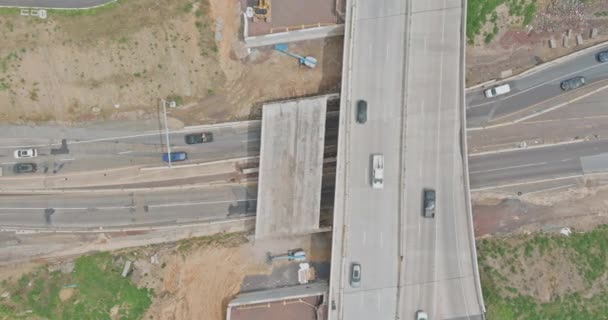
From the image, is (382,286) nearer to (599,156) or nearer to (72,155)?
(599,156)

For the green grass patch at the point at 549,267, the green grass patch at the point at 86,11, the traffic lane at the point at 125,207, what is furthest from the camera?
the traffic lane at the point at 125,207

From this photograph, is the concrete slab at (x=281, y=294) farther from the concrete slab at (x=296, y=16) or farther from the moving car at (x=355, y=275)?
the concrete slab at (x=296, y=16)

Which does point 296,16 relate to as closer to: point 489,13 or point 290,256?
point 489,13

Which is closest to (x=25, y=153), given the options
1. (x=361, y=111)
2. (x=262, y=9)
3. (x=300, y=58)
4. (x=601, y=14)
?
(x=262, y=9)

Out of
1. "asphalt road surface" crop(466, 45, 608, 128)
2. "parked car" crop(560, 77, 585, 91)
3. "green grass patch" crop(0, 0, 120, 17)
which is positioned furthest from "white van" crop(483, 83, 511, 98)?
"green grass patch" crop(0, 0, 120, 17)

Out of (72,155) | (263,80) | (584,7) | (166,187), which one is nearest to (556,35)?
(584,7)

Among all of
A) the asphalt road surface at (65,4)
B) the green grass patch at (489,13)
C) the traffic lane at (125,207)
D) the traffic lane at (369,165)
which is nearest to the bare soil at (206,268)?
the traffic lane at (125,207)
